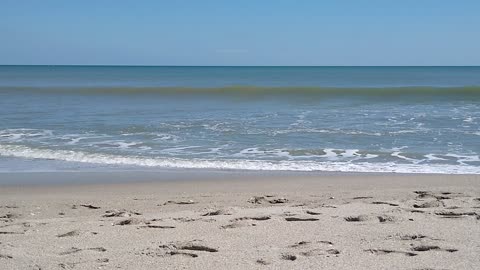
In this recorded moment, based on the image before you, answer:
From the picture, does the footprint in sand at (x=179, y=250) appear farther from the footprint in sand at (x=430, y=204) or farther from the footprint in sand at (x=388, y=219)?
the footprint in sand at (x=430, y=204)

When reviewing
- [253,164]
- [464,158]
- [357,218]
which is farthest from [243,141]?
[357,218]

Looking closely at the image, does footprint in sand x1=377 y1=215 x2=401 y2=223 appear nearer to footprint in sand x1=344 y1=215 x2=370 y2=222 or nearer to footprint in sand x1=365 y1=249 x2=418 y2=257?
footprint in sand x1=344 y1=215 x2=370 y2=222

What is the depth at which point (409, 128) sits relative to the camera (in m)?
14.7

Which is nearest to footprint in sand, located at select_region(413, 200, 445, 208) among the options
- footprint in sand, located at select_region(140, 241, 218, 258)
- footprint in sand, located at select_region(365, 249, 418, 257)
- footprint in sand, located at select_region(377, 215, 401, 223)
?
footprint in sand, located at select_region(377, 215, 401, 223)

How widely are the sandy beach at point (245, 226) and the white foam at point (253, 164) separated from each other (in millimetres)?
1202

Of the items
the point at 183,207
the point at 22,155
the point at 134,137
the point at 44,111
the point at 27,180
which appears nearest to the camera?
the point at 183,207

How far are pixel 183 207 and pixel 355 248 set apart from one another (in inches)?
109

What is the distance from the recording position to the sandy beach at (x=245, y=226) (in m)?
4.25

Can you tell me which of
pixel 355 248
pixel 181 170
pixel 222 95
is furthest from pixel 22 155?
pixel 222 95

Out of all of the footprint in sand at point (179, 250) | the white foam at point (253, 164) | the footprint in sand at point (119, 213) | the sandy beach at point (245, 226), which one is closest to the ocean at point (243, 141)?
the white foam at point (253, 164)

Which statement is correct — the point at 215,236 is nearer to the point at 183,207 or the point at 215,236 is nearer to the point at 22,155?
the point at 183,207

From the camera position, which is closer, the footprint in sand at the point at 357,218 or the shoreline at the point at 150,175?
the footprint in sand at the point at 357,218

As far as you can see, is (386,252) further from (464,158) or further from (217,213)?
(464,158)

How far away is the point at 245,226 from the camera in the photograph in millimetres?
5324
